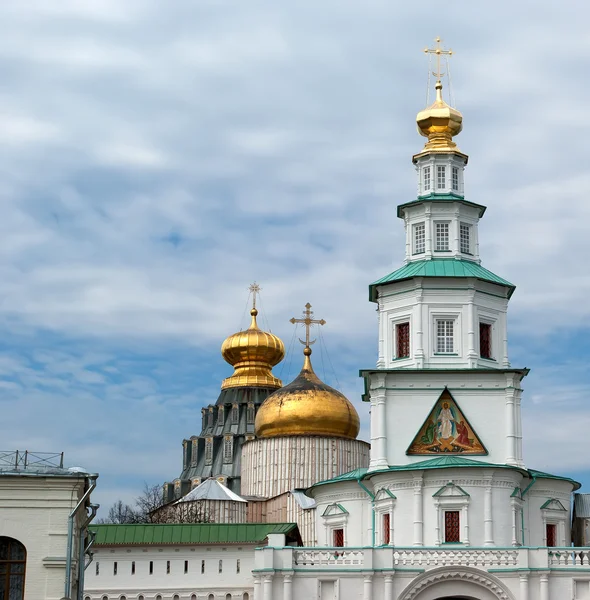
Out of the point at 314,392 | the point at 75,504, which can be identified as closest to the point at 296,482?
the point at 314,392

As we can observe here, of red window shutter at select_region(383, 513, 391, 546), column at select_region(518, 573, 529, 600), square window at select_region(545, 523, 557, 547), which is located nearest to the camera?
column at select_region(518, 573, 529, 600)

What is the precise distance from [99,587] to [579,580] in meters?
16.4

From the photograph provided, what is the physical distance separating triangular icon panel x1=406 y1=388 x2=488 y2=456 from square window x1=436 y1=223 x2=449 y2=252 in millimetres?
5458

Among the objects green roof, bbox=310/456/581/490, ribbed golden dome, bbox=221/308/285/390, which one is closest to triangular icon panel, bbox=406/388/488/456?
green roof, bbox=310/456/581/490

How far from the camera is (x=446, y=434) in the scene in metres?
42.4

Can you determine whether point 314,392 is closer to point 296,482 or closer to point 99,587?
point 296,482

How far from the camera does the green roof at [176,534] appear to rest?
150ft

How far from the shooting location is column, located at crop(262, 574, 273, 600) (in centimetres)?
3781

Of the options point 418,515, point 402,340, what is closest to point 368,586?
point 418,515

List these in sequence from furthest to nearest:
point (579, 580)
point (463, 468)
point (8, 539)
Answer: point (463, 468), point (579, 580), point (8, 539)

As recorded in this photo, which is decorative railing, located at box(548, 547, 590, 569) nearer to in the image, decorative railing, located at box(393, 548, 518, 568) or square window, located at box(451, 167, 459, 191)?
decorative railing, located at box(393, 548, 518, 568)

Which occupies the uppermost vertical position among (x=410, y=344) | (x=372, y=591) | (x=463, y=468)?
(x=410, y=344)

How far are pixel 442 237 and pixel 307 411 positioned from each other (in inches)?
845

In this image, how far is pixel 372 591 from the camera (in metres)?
37.8
